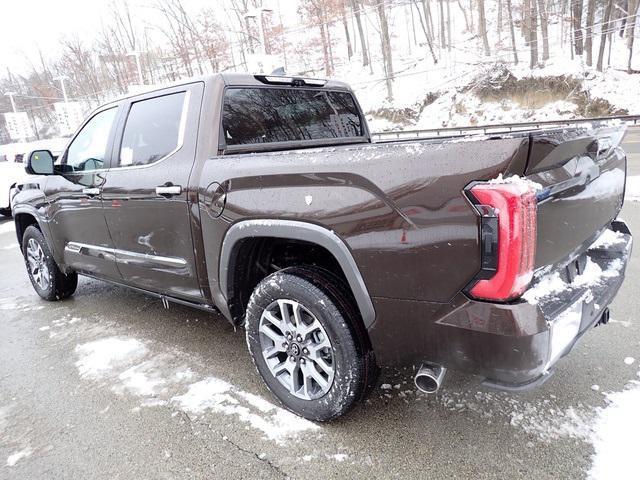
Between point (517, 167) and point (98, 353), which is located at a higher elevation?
point (517, 167)

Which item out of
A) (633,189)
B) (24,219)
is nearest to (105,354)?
(24,219)

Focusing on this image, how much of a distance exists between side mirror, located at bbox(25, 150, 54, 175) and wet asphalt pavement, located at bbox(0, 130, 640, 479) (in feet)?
4.97

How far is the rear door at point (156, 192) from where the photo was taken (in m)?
2.81

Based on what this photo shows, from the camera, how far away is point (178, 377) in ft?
9.93

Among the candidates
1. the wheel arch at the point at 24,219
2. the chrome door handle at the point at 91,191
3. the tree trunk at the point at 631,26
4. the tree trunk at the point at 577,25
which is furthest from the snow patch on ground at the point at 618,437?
the tree trunk at the point at 577,25

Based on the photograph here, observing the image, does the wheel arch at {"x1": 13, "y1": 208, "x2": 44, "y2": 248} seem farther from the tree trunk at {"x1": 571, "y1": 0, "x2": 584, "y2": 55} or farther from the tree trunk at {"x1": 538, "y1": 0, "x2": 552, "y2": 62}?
the tree trunk at {"x1": 571, "y1": 0, "x2": 584, "y2": 55}

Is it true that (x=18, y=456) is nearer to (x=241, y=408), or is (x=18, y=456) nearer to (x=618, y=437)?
(x=241, y=408)

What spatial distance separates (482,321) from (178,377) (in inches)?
85.6

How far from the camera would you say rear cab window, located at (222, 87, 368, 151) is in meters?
2.85

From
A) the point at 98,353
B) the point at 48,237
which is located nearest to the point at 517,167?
the point at 98,353

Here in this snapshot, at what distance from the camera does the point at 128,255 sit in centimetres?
334

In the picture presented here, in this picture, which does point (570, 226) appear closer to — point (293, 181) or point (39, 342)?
point (293, 181)

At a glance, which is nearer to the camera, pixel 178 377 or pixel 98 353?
pixel 178 377

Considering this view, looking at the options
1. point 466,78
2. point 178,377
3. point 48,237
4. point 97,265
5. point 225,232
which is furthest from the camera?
point 466,78
